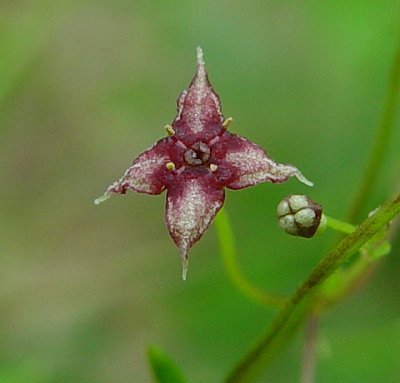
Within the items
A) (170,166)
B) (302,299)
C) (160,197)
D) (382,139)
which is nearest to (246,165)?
(170,166)

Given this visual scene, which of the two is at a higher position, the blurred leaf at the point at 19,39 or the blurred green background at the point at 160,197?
the blurred leaf at the point at 19,39

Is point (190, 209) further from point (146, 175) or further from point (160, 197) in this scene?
point (160, 197)

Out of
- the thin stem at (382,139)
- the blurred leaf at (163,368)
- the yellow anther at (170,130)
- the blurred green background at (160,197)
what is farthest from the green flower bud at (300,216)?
the blurred green background at (160,197)

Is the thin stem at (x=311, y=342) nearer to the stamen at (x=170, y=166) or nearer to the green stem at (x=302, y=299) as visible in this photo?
the green stem at (x=302, y=299)

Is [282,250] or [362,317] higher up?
[282,250]

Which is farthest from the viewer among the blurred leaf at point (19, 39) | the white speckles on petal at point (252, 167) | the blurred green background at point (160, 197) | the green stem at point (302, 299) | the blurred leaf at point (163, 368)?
the blurred green background at point (160, 197)

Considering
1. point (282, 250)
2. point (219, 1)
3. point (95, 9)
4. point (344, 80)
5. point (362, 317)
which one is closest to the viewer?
point (282, 250)

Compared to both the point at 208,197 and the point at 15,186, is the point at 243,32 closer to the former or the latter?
the point at 15,186

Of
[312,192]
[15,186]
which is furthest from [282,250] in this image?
[15,186]
